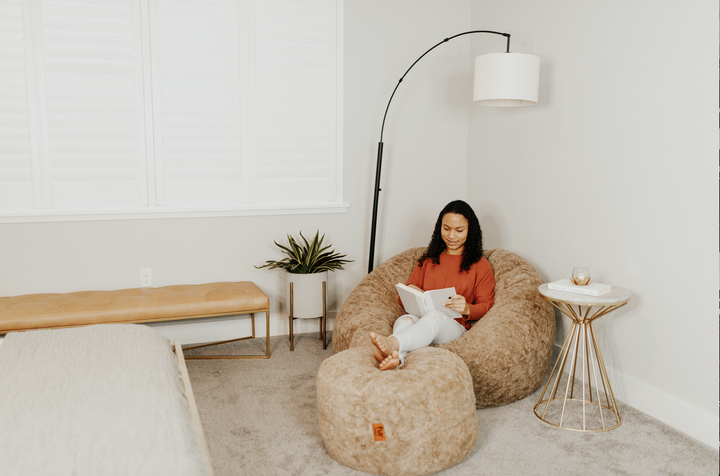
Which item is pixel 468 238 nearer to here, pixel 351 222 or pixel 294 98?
pixel 351 222

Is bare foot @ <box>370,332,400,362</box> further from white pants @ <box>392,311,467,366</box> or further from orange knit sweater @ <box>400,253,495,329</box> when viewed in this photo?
orange knit sweater @ <box>400,253,495,329</box>

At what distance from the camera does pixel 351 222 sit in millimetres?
3963

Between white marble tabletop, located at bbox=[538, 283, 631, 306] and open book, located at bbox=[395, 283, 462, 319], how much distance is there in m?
0.49

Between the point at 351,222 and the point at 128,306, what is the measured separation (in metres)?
1.57

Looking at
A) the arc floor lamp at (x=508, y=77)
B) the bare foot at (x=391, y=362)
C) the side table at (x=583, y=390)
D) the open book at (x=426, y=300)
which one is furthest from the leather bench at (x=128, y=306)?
the arc floor lamp at (x=508, y=77)

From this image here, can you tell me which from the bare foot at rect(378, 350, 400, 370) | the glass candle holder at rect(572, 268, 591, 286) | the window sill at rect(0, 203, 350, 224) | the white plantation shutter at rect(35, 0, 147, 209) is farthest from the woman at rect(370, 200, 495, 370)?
the white plantation shutter at rect(35, 0, 147, 209)

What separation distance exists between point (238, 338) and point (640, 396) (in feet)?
7.77

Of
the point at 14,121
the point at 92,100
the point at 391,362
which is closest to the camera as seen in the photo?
the point at 391,362

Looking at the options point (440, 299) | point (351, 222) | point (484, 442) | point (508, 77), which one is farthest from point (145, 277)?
point (508, 77)

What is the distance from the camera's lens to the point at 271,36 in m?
3.62

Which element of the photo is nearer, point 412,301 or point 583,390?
point 583,390

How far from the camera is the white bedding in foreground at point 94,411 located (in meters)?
1.34

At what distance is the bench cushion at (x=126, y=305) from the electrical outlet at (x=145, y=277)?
6.0 inches

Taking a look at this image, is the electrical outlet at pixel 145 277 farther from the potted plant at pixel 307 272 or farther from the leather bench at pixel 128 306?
the potted plant at pixel 307 272
